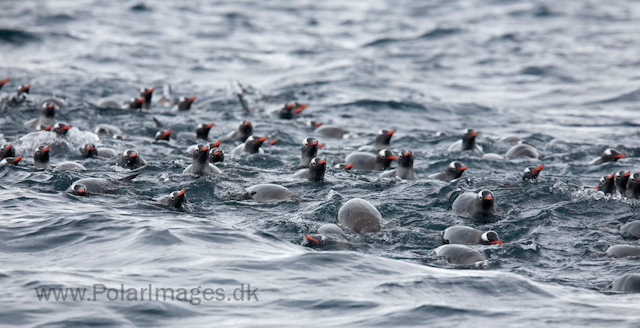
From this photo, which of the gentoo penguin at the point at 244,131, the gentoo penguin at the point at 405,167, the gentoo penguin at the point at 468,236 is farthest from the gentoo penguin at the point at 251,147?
the gentoo penguin at the point at 468,236

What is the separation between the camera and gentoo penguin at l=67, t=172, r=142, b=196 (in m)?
9.35

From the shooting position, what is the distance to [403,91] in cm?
2094

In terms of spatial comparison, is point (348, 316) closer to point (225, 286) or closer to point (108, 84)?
point (225, 286)

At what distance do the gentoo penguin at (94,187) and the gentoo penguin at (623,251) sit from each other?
6.02 meters

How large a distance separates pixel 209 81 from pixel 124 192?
1218cm

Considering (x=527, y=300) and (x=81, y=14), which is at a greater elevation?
(x=81, y=14)

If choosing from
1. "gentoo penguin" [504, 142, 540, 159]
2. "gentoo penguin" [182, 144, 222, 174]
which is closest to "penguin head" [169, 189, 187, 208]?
"gentoo penguin" [182, 144, 222, 174]

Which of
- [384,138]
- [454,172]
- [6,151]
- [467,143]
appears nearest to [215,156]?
[6,151]

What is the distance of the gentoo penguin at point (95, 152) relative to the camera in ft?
38.9

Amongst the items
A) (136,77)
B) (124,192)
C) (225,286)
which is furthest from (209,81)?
(225,286)

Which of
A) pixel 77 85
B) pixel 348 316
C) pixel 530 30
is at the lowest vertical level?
pixel 348 316

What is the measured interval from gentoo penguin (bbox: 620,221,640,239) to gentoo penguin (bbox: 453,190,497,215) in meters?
1.52

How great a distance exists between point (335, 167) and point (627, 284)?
19.0 ft

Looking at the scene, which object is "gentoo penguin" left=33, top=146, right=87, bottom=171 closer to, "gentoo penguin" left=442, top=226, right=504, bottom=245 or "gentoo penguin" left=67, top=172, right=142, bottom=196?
"gentoo penguin" left=67, top=172, right=142, bottom=196
